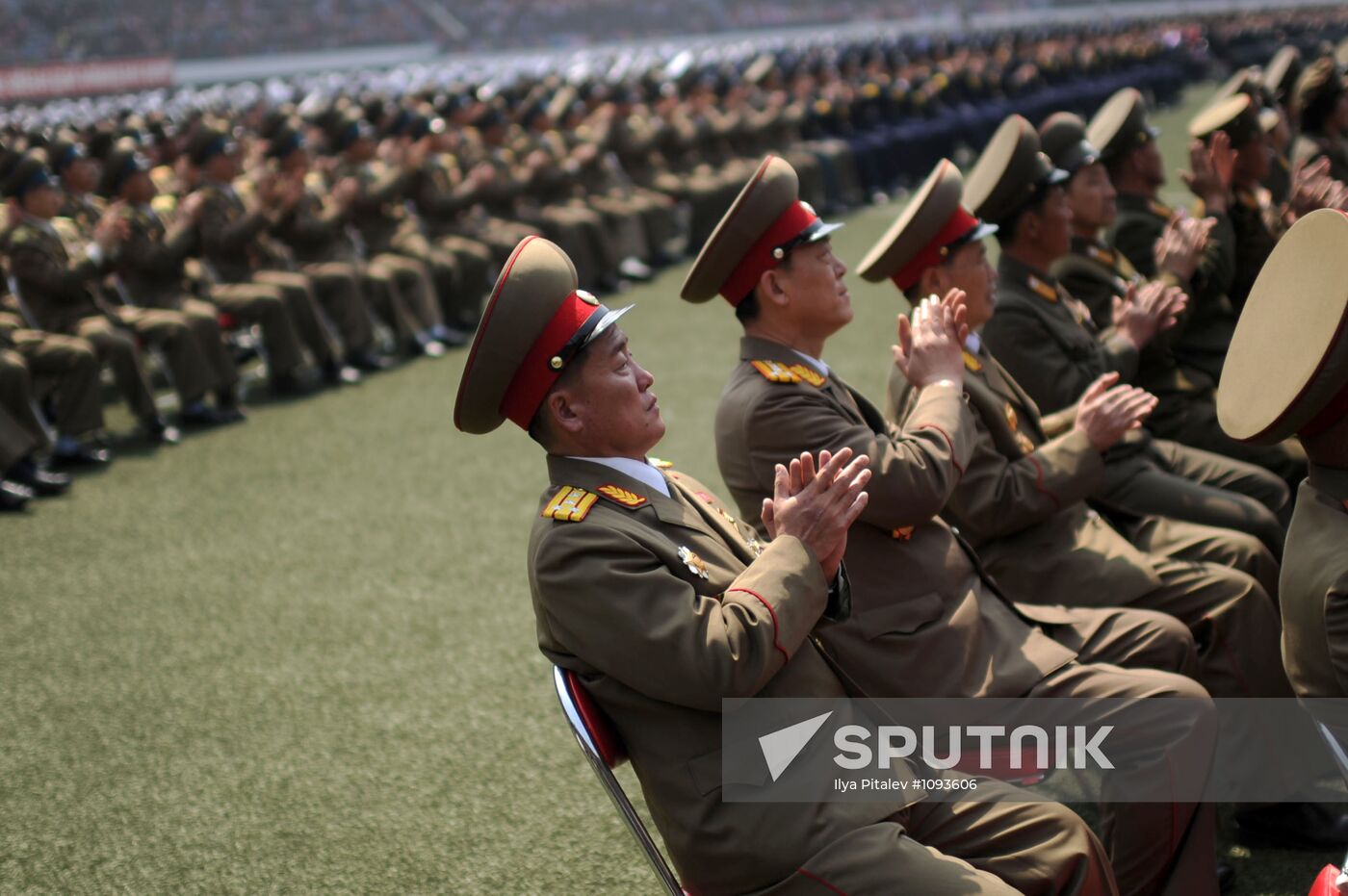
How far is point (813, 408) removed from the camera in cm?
265

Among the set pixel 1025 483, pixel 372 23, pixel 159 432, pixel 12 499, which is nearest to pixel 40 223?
pixel 159 432

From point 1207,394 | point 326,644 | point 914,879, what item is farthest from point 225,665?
point 1207,394

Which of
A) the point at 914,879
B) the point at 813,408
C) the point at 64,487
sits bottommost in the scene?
the point at 64,487

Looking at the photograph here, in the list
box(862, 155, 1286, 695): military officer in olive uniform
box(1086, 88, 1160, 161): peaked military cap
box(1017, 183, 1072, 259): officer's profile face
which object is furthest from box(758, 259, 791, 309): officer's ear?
box(1086, 88, 1160, 161): peaked military cap

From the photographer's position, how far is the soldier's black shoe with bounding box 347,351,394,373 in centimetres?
843

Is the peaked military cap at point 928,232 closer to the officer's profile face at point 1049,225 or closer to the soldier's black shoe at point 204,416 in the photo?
the officer's profile face at point 1049,225

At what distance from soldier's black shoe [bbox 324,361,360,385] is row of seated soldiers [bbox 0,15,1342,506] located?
0.02m

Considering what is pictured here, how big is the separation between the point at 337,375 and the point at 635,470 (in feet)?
21.1

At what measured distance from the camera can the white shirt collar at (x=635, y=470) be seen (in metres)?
2.19

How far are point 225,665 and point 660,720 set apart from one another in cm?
268

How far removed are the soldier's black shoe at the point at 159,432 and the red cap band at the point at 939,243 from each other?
202 inches

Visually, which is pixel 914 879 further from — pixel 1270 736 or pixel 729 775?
pixel 1270 736

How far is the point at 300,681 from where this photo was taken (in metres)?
4.07

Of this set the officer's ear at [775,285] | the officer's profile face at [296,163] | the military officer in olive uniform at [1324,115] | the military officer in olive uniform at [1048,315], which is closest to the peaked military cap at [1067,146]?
the military officer in olive uniform at [1048,315]
